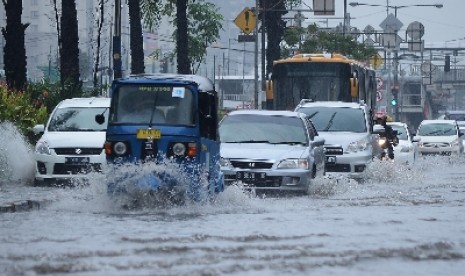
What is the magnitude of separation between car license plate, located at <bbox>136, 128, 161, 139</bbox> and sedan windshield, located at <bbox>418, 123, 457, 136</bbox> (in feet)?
121

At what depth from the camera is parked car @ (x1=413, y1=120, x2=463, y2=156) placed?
55.6m

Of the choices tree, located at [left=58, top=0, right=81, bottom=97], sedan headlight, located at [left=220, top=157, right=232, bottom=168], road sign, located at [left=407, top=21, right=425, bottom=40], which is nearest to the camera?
sedan headlight, located at [left=220, top=157, right=232, bottom=168]

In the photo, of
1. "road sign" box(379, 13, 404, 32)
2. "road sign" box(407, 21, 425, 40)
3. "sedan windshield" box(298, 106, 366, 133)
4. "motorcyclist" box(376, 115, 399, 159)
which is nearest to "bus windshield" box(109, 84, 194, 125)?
"sedan windshield" box(298, 106, 366, 133)

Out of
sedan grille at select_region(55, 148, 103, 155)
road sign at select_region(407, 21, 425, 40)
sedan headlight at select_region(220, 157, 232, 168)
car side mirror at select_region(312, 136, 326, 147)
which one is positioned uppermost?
road sign at select_region(407, 21, 425, 40)

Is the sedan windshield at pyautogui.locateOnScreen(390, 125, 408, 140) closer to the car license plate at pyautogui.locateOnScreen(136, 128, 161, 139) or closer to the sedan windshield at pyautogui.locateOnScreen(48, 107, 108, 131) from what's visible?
the sedan windshield at pyautogui.locateOnScreen(48, 107, 108, 131)

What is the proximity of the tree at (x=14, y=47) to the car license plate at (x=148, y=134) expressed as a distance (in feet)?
48.9

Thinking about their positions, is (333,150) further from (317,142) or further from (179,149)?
(179,149)

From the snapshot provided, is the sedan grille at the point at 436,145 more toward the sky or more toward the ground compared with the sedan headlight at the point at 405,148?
more toward the ground

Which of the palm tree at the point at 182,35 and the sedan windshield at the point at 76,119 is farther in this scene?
the palm tree at the point at 182,35

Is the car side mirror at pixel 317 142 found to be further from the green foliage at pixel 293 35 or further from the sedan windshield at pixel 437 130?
the green foliage at pixel 293 35

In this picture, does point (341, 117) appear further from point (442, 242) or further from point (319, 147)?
point (442, 242)

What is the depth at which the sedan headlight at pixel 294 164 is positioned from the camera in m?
25.0

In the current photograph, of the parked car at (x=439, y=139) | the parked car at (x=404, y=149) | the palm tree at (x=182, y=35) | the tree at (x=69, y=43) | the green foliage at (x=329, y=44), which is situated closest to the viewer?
the tree at (x=69, y=43)

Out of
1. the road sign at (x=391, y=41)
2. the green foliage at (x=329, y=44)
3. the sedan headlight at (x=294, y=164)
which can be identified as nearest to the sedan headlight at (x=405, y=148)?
the sedan headlight at (x=294, y=164)
